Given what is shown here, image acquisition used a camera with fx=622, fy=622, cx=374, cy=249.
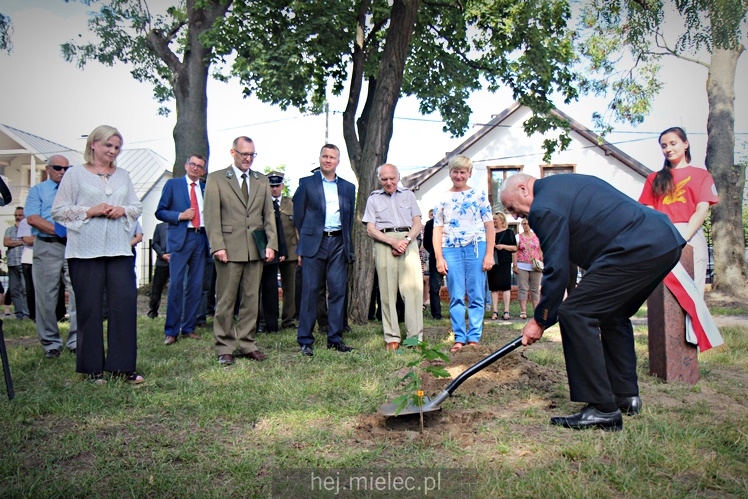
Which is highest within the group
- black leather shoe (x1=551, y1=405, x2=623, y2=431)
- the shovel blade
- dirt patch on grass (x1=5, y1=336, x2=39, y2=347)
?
the shovel blade

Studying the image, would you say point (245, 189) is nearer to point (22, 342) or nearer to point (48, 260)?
point (48, 260)

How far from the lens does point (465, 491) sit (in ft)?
9.17

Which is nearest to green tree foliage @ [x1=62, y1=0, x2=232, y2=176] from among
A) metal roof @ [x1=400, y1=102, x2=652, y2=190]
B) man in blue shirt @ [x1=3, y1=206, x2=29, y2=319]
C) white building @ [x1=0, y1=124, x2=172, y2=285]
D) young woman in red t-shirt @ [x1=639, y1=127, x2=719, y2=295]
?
man in blue shirt @ [x1=3, y1=206, x2=29, y2=319]

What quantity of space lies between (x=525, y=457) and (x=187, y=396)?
→ 257 cm

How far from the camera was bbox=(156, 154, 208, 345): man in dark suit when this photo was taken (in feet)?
25.2

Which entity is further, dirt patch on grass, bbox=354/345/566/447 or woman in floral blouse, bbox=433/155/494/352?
woman in floral blouse, bbox=433/155/494/352

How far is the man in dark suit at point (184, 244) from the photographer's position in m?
7.68

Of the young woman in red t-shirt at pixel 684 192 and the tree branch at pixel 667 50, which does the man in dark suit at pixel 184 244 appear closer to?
the young woman in red t-shirt at pixel 684 192

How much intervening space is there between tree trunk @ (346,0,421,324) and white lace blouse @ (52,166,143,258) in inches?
179

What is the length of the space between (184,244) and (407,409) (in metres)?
4.79

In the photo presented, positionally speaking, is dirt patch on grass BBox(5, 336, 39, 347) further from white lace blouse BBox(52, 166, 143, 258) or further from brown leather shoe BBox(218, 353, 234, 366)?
white lace blouse BBox(52, 166, 143, 258)

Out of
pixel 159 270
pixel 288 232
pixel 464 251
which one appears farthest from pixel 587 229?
pixel 159 270

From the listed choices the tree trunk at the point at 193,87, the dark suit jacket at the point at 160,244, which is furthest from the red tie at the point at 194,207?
the tree trunk at the point at 193,87

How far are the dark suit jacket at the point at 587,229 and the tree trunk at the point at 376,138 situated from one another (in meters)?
5.70
